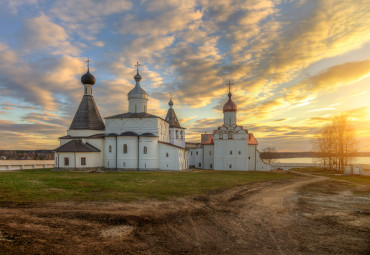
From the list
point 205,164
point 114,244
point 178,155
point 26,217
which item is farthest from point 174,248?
point 205,164

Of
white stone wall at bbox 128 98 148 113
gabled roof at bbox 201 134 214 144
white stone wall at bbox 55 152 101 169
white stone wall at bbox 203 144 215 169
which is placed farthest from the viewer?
gabled roof at bbox 201 134 214 144

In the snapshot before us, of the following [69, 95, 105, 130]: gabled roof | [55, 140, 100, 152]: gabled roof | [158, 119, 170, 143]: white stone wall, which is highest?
[69, 95, 105, 130]: gabled roof

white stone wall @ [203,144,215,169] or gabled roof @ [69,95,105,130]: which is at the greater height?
gabled roof @ [69,95,105,130]

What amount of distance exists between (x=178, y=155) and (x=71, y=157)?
44.9ft

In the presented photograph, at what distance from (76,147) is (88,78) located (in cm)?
1120

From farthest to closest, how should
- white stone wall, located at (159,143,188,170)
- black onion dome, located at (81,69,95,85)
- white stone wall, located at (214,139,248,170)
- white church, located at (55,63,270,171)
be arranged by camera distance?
white stone wall, located at (214,139,248,170)
black onion dome, located at (81,69,95,85)
white stone wall, located at (159,143,188,170)
white church, located at (55,63,270,171)

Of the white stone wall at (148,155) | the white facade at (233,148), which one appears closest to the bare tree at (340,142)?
the white facade at (233,148)

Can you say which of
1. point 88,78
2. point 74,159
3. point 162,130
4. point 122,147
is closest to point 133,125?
point 122,147

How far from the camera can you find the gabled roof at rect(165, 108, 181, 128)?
47.6 metres

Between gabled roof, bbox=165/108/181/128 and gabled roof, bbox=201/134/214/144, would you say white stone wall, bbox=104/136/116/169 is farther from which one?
gabled roof, bbox=201/134/214/144

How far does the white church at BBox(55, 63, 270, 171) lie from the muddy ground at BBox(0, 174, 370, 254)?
22.8 meters

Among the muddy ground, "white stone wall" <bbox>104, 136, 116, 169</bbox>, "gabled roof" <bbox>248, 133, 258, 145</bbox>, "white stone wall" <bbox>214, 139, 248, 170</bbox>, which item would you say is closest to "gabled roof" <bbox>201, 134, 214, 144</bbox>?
"white stone wall" <bbox>214, 139, 248, 170</bbox>

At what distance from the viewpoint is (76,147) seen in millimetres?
33250

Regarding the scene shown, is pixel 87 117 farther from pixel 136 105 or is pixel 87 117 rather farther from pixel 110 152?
pixel 136 105
